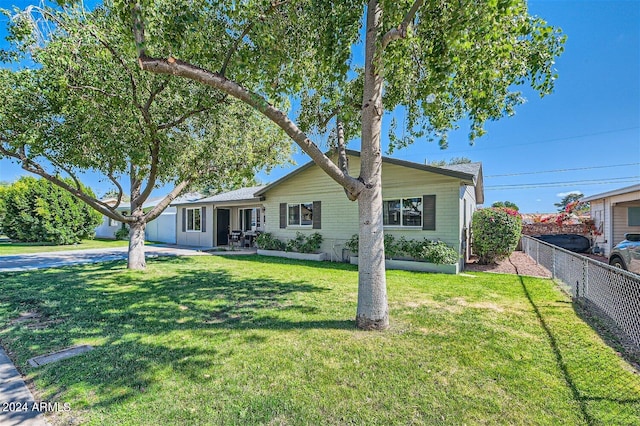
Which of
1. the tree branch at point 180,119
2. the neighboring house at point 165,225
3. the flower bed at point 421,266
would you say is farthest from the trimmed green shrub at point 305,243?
the neighboring house at point 165,225

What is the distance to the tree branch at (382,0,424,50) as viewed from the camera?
400 cm

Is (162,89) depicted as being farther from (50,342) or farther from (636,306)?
(636,306)

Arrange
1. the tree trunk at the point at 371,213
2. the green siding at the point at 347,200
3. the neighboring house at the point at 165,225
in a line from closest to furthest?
the tree trunk at the point at 371,213
the green siding at the point at 347,200
the neighboring house at the point at 165,225

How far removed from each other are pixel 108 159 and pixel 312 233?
8.05 metres

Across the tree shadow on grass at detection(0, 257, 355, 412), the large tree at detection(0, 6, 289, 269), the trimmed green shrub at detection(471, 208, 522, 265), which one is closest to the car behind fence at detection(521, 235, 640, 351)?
the trimmed green shrub at detection(471, 208, 522, 265)

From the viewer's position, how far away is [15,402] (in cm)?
287

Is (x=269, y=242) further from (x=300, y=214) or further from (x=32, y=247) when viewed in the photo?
(x=32, y=247)

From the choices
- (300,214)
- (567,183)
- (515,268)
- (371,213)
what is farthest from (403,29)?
(567,183)

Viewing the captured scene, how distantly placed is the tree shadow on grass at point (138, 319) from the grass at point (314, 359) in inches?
1.2

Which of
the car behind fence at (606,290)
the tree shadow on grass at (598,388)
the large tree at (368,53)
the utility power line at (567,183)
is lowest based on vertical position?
the tree shadow on grass at (598,388)

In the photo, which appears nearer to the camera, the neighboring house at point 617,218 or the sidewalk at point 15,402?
the sidewalk at point 15,402

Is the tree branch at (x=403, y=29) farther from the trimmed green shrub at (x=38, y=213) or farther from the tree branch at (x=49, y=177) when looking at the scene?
the trimmed green shrub at (x=38, y=213)

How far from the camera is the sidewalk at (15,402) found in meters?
2.59

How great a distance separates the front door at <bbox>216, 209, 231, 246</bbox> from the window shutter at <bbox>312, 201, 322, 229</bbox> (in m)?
8.18
